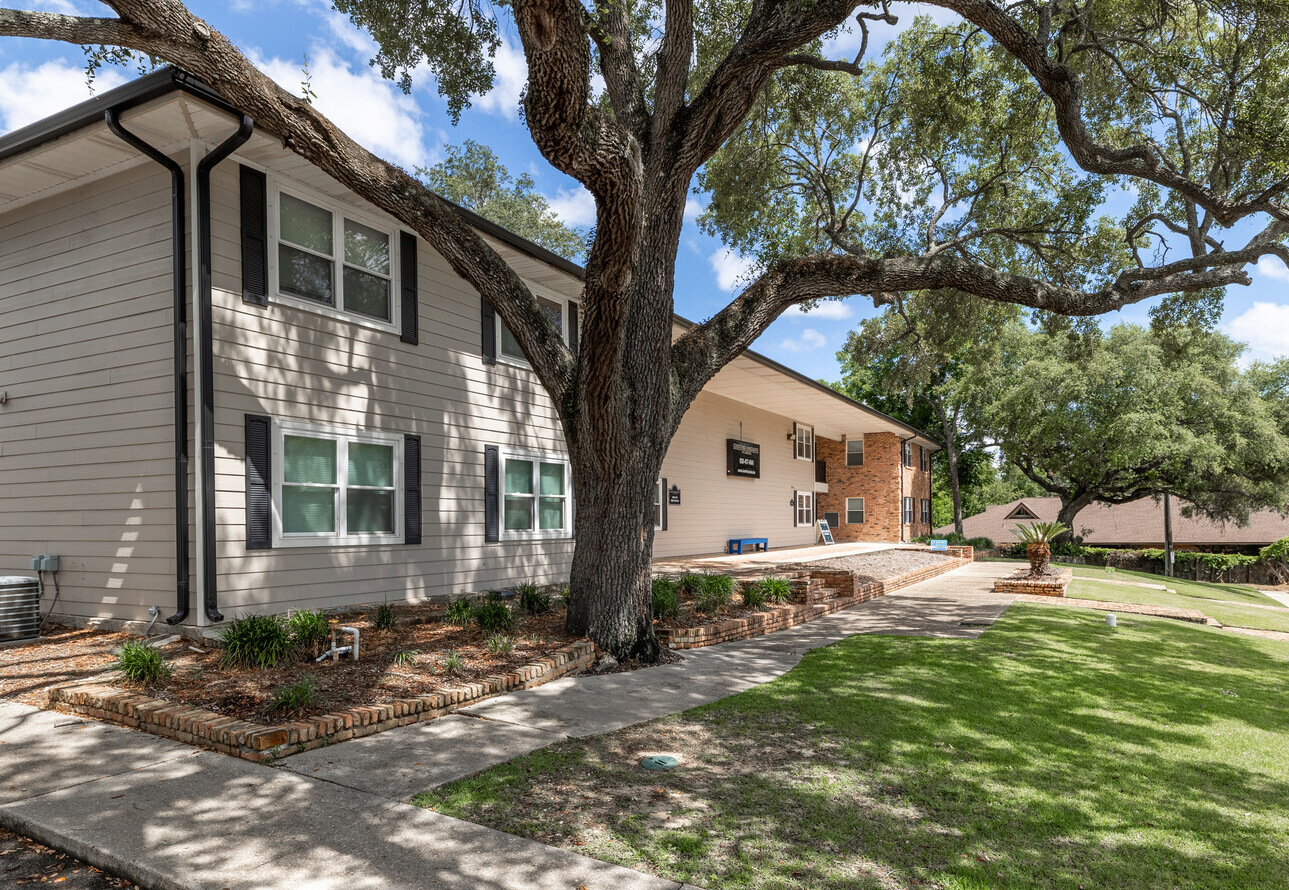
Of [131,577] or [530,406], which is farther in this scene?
[530,406]

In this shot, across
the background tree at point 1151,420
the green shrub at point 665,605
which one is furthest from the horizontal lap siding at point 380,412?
the background tree at point 1151,420

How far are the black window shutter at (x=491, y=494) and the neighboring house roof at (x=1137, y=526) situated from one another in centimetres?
3412

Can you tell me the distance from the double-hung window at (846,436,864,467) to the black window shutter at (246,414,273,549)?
24807 millimetres

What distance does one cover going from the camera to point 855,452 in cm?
2945

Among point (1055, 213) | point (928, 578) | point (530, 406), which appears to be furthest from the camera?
point (928, 578)

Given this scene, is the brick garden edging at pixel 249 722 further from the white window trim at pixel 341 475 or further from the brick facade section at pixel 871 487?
the brick facade section at pixel 871 487

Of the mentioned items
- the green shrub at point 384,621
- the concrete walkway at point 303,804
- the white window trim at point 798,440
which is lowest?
the concrete walkway at point 303,804

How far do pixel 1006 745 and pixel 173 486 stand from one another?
7.67 m

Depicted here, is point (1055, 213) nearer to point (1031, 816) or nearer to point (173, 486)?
point (1031, 816)

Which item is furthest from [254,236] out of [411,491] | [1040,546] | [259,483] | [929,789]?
[1040,546]

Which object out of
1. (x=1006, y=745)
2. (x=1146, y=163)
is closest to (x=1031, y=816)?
(x=1006, y=745)

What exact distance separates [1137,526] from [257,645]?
48.0m

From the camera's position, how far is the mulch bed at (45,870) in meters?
3.05

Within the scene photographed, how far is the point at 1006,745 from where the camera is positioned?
4840 mm
